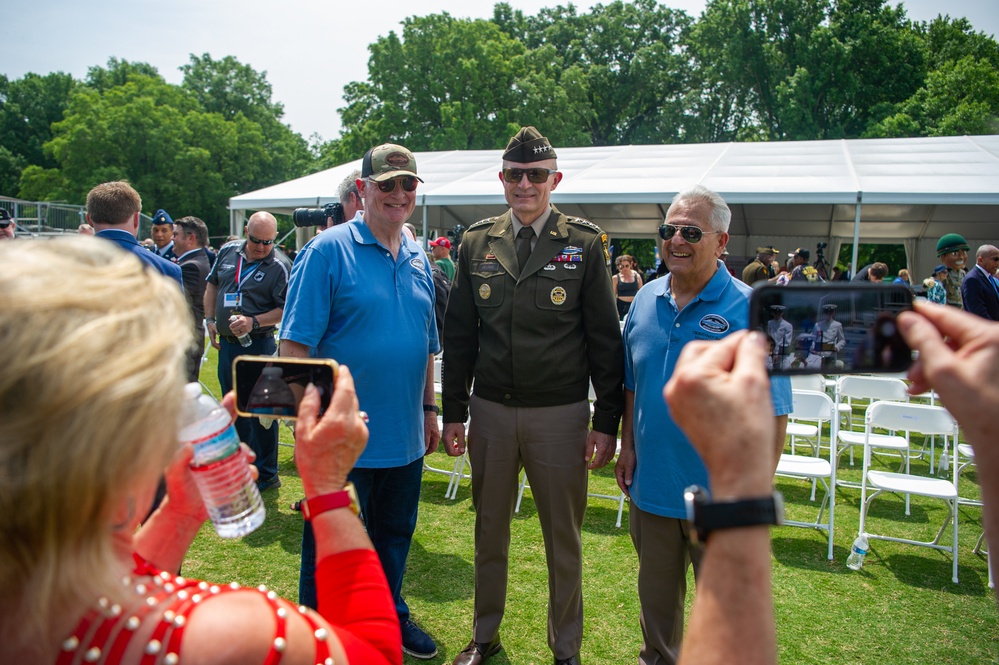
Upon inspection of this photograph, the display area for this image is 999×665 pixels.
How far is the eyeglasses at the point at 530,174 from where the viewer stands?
123 inches

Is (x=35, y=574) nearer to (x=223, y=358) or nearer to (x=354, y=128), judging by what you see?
(x=223, y=358)

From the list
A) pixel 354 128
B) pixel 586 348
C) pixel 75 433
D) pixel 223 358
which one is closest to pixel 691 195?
pixel 586 348

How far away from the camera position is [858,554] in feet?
14.1

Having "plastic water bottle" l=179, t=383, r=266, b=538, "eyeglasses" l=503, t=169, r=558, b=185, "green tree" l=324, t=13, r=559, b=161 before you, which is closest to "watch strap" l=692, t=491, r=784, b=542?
"plastic water bottle" l=179, t=383, r=266, b=538

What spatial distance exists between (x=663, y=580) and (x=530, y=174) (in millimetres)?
1896

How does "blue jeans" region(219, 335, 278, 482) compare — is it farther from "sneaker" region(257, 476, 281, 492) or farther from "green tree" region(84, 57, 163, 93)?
"green tree" region(84, 57, 163, 93)

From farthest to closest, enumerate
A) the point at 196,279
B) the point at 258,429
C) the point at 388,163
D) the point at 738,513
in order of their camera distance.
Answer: the point at 196,279 < the point at 258,429 < the point at 388,163 < the point at 738,513

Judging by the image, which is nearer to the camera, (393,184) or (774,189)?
(393,184)

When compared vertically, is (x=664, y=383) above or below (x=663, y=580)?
above

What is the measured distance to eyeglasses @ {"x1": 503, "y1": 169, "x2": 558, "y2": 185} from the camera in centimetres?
313

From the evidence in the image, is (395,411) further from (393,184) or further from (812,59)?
(812,59)

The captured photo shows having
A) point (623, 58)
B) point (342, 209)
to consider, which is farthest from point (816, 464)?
point (623, 58)

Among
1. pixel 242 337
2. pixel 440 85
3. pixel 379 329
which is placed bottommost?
pixel 242 337

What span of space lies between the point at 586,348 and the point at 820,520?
2862mm
